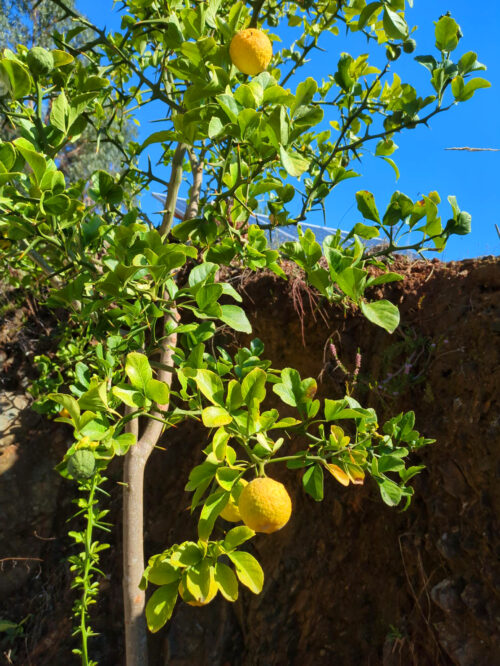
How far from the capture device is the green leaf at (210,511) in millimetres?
880

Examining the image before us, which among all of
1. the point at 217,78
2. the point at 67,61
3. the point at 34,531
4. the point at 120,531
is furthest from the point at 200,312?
the point at 34,531

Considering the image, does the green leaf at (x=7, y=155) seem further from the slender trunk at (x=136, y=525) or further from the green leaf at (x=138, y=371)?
the slender trunk at (x=136, y=525)

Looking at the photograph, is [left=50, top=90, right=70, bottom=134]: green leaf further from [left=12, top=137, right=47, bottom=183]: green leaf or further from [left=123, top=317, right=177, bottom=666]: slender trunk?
[left=123, top=317, right=177, bottom=666]: slender trunk

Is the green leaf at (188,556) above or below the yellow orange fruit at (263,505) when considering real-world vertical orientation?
below

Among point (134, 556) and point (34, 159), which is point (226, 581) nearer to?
point (34, 159)

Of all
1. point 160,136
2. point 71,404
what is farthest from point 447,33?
point 71,404

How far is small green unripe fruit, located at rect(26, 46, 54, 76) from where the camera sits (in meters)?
1.15

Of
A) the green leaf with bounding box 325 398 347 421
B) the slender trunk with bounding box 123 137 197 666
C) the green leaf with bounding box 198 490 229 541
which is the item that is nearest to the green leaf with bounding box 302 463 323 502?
the green leaf with bounding box 325 398 347 421

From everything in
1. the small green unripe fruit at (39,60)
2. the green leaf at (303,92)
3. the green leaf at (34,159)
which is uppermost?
the small green unripe fruit at (39,60)

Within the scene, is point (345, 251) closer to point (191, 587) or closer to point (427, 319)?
point (191, 587)

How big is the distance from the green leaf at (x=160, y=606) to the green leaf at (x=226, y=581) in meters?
0.08

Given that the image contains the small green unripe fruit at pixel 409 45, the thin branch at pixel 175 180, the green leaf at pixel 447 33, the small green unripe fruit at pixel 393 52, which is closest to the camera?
the green leaf at pixel 447 33

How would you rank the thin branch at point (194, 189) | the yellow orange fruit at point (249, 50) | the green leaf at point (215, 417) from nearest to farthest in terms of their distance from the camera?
the green leaf at point (215, 417)
the yellow orange fruit at point (249, 50)
the thin branch at point (194, 189)

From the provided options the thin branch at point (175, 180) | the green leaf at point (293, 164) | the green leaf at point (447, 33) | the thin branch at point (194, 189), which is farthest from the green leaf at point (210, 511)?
the thin branch at point (194, 189)
